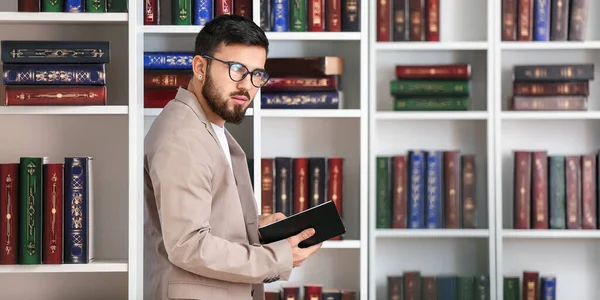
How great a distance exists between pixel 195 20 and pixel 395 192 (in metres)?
1.10

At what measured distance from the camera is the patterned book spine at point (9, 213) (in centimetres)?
228

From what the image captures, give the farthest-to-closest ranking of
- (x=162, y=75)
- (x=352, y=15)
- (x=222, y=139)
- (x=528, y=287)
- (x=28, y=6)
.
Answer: (x=528, y=287)
(x=352, y=15)
(x=162, y=75)
(x=28, y=6)
(x=222, y=139)

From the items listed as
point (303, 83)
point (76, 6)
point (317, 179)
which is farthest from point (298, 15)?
point (76, 6)

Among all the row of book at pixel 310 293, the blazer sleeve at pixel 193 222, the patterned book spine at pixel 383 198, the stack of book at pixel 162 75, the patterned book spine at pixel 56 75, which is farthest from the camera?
the patterned book spine at pixel 383 198

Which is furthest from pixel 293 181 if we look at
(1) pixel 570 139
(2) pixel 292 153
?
(1) pixel 570 139

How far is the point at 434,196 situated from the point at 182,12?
1.29 meters

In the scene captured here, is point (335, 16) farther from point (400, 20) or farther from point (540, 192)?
point (540, 192)

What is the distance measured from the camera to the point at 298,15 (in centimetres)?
343

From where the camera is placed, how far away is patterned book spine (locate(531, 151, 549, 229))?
366cm

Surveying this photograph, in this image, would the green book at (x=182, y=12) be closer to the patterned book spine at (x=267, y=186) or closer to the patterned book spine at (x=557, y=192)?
the patterned book spine at (x=267, y=186)

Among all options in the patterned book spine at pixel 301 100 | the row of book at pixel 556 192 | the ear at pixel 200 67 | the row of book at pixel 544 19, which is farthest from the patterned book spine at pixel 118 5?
the row of book at pixel 556 192

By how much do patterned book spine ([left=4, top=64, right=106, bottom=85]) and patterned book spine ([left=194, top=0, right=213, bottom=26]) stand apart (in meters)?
1.06

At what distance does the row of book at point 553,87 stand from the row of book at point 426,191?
0.35 meters

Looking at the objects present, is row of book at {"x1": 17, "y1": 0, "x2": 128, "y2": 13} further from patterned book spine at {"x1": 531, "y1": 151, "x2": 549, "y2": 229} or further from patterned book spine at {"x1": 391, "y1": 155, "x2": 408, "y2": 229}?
patterned book spine at {"x1": 531, "y1": 151, "x2": 549, "y2": 229}
